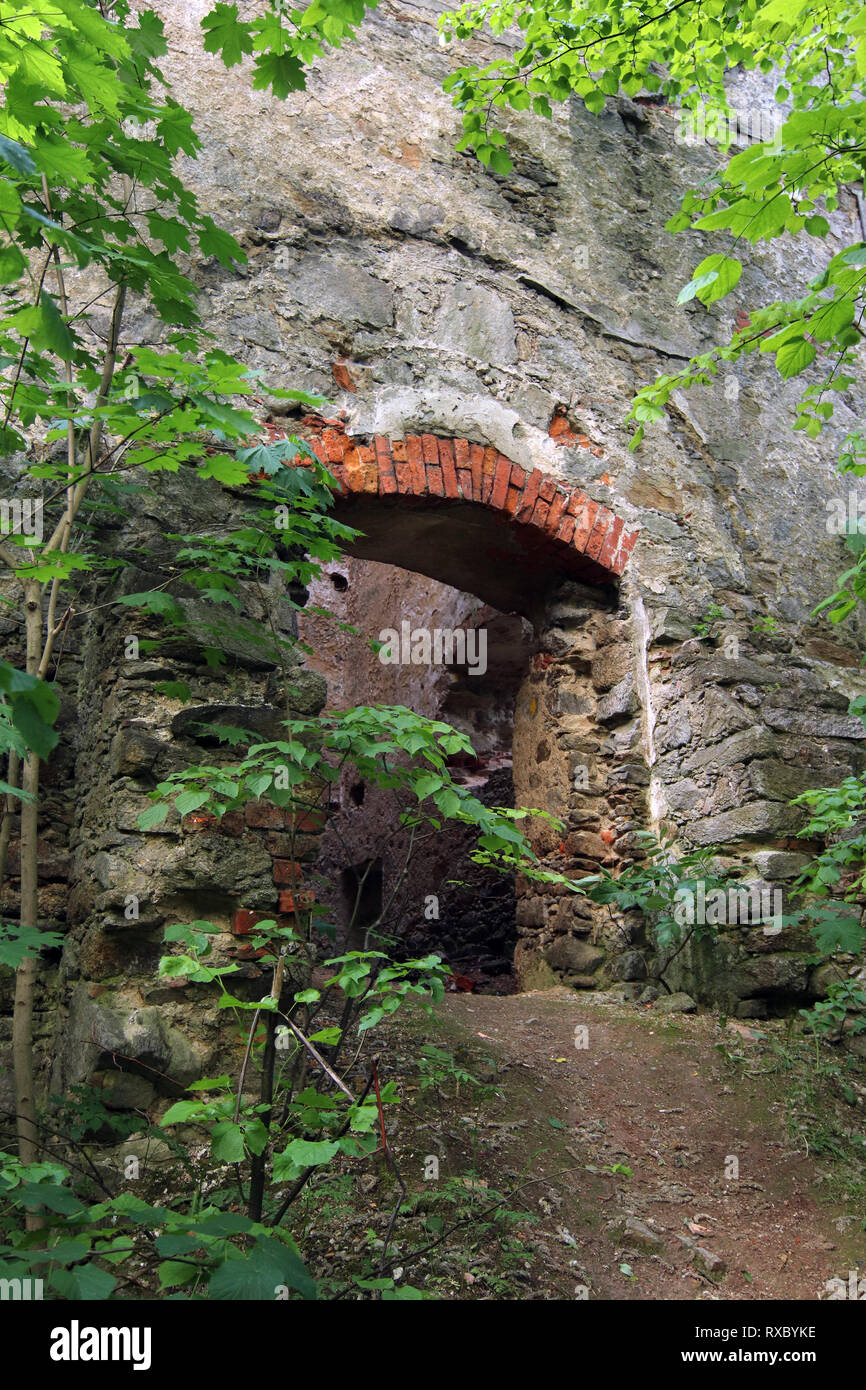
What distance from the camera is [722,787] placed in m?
3.75

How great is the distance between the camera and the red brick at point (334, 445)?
3.60 m

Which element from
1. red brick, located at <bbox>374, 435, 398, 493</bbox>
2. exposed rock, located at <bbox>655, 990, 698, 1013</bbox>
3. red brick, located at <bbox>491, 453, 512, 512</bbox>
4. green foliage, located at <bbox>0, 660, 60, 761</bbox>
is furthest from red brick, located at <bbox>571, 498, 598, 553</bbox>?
green foliage, located at <bbox>0, 660, 60, 761</bbox>

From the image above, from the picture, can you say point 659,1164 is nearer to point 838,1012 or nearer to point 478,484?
point 838,1012

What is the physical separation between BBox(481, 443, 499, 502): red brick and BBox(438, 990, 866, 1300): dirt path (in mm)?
2113

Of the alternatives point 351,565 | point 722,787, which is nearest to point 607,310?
point 722,787

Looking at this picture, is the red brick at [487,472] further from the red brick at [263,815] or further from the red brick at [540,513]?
the red brick at [263,815]

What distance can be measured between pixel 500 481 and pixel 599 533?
0.57 m

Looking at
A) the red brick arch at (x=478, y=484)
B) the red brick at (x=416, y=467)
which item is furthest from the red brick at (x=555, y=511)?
the red brick at (x=416, y=467)

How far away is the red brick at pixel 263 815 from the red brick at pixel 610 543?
2.11 m

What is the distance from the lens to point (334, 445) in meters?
3.62

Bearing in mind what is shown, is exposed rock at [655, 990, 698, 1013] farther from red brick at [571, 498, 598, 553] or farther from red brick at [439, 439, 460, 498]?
red brick at [439, 439, 460, 498]

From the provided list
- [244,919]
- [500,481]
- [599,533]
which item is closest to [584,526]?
[599,533]

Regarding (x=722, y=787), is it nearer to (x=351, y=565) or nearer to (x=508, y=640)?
(x=508, y=640)
